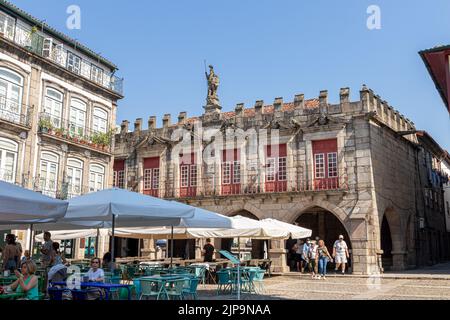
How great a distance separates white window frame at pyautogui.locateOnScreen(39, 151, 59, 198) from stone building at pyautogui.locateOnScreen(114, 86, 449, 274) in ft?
24.4

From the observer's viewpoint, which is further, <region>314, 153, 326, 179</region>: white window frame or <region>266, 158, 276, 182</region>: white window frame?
<region>266, 158, 276, 182</region>: white window frame

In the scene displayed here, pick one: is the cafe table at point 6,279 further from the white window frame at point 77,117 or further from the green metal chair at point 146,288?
the white window frame at point 77,117

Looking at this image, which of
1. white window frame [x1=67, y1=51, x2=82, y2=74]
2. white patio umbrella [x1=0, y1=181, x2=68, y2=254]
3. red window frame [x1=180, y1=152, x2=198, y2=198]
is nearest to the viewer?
white patio umbrella [x1=0, y1=181, x2=68, y2=254]

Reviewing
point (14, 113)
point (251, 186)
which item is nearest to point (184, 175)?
point (251, 186)

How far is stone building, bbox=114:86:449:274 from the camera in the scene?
20969mm

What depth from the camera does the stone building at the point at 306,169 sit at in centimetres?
2097

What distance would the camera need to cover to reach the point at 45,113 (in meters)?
18.8

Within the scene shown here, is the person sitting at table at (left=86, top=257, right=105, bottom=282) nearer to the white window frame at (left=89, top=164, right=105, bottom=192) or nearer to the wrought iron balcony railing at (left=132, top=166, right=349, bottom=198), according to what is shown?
the white window frame at (left=89, top=164, right=105, bottom=192)

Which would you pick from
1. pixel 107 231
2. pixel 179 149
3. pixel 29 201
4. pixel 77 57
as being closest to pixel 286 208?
pixel 179 149

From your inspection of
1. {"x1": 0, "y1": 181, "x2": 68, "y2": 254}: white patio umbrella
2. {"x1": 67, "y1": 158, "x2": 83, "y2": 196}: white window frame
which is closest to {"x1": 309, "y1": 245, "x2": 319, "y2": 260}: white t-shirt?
{"x1": 67, "y1": 158, "x2": 83, "y2": 196}: white window frame

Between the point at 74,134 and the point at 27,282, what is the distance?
1443 centimetres

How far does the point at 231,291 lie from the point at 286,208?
11.0 m

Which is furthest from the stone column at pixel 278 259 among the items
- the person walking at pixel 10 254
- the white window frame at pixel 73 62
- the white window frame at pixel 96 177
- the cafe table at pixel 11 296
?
the cafe table at pixel 11 296
